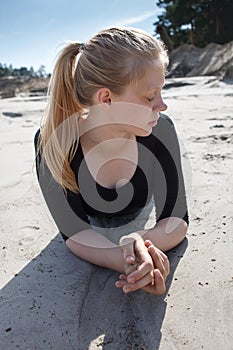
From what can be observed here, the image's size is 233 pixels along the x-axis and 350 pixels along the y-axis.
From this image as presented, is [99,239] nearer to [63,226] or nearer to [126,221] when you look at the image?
[63,226]

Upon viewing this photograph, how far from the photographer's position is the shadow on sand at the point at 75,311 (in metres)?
0.90

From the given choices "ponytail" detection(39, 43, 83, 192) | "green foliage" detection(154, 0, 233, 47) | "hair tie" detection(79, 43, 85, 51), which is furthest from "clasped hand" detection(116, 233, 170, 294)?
"green foliage" detection(154, 0, 233, 47)

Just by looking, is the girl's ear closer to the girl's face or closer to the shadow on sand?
the girl's face

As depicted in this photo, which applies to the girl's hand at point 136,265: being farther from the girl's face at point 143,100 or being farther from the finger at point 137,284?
the girl's face at point 143,100

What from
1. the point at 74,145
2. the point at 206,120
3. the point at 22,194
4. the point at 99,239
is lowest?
the point at 206,120

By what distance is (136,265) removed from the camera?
3.18 feet

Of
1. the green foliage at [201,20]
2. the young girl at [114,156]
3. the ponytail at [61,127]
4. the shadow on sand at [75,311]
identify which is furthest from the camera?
the green foliage at [201,20]

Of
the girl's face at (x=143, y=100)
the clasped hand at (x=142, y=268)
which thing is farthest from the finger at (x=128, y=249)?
the girl's face at (x=143, y=100)

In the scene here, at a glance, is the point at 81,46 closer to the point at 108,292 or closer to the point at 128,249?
the point at 128,249

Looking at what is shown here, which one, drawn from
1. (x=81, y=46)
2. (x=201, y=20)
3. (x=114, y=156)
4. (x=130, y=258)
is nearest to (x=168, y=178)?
(x=114, y=156)

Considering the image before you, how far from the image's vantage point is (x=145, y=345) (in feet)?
2.87

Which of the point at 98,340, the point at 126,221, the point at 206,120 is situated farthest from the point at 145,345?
the point at 206,120

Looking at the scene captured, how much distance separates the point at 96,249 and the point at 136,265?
25cm

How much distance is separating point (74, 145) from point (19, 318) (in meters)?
0.58
